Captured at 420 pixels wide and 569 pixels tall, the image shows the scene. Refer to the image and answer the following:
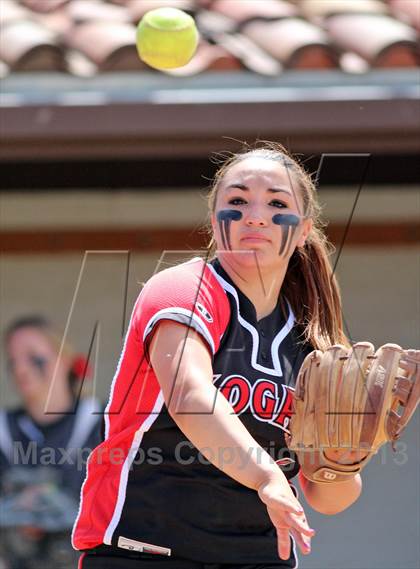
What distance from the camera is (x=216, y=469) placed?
7.63 ft

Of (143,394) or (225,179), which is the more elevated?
(225,179)

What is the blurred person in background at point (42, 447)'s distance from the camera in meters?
4.34

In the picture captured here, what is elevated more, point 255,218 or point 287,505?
point 255,218

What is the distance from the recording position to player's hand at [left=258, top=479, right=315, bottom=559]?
1.99 metres

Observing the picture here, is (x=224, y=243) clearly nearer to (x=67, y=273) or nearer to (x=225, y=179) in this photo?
(x=225, y=179)

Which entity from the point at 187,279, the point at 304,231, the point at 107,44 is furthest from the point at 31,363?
the point at 187,279

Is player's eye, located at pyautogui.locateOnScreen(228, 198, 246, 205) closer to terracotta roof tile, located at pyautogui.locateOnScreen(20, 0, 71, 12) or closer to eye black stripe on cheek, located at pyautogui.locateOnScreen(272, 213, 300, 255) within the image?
eye black stripe on cheek, located at pyautogui.locateOnScreen(272, 213, 300, 255)

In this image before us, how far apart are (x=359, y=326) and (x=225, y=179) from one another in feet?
7.34

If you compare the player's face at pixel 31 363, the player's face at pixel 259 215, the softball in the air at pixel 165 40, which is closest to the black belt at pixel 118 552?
the player's face at pixel 259 215

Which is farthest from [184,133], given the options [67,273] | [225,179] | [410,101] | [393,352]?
[393,352]

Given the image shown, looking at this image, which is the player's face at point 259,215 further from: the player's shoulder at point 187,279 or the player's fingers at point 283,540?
the player's fingers at point 283,540

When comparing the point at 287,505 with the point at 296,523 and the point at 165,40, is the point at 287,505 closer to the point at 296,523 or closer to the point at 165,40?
the point at 296,523

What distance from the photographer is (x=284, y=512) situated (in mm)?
1986

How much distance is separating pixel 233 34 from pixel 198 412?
2706 mm
